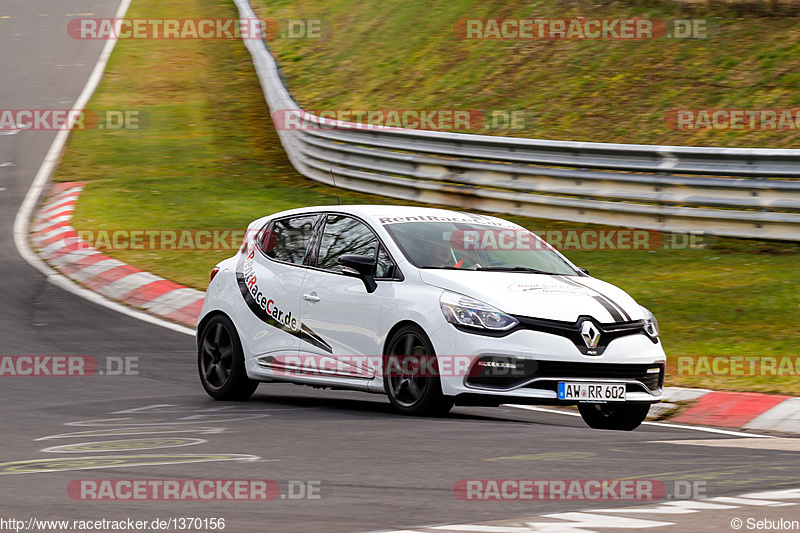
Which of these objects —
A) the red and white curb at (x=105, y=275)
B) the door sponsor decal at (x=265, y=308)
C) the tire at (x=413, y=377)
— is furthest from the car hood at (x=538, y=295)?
the red and white curb at (x=105, y=275)

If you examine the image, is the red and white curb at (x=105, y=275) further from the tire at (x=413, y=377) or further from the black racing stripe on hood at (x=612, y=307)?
the black racing stripe on hood at (x=612, y=307)

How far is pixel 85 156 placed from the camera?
2406 cm

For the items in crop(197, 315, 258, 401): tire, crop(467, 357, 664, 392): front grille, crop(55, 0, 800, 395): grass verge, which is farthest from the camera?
crop(55, 0, 800, 395): grass verge

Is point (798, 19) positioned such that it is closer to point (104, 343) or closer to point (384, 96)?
point (384, 96)

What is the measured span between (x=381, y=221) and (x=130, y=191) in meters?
13.0

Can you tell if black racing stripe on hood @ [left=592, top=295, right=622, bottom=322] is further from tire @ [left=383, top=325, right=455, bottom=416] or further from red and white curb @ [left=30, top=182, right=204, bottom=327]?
red and white curb @ [left=30, top=182, right=204, bottom=327]

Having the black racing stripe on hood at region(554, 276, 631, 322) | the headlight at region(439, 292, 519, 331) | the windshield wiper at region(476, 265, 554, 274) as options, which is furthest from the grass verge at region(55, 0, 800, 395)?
the headlight at region(439, 292, 519, 331)

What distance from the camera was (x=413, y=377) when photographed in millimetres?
8461

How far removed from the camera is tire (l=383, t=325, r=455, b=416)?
8.28 metres

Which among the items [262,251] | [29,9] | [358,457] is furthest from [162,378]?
[29,9]

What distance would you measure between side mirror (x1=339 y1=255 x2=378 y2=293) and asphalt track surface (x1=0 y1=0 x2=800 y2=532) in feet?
3.12

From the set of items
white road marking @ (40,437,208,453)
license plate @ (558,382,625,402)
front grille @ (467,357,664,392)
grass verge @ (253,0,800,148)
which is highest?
grass verge @ (253,0,800,148)

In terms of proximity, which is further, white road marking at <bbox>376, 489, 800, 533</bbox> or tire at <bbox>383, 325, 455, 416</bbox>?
tire at <bbox>383, 325, 455, 416</bbox>

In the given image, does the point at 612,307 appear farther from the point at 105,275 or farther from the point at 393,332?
the point at 105,275
